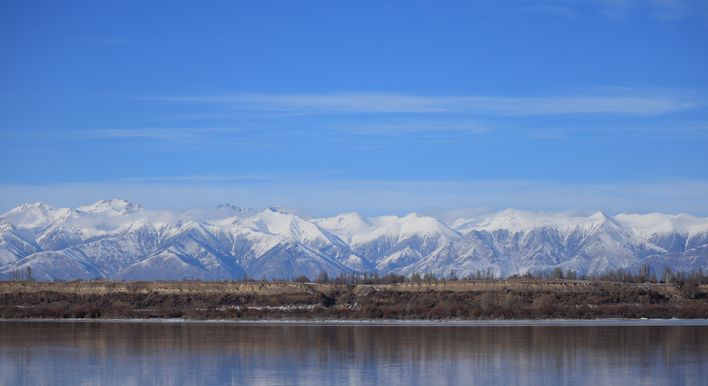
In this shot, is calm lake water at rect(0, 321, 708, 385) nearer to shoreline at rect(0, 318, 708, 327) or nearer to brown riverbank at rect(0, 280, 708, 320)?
shoreline at rect(0, 318, 708, 327)

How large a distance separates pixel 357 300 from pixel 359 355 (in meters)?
51.4

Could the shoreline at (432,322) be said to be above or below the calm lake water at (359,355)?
below

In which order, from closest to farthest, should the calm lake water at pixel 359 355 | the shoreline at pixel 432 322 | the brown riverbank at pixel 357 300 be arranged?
the calm lake water at pixel 359 355 → the shoreline at pixel 432 322 → the brown riverbank at pixel 357 300

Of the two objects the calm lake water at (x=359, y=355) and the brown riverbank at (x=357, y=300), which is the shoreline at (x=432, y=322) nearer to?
the calm lake water at (x=359, y=355)

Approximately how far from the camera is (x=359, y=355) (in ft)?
170

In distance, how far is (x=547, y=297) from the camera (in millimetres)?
98875

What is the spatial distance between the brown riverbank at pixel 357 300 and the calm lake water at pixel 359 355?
16.7 m

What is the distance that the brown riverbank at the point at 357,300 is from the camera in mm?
90562

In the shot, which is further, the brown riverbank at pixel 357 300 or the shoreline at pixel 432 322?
the brown riverbank at pixel 357 300

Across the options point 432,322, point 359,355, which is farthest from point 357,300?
point 359,355

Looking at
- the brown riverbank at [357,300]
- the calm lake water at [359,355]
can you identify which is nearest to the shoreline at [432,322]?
the calm lake water at [359,355]

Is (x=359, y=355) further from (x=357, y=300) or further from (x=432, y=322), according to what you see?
(x=357, y=300)

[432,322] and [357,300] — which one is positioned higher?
[357,300]

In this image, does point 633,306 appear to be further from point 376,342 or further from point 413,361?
point 413,361
